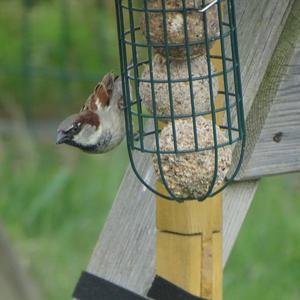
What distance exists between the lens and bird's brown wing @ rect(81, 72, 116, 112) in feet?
11.1

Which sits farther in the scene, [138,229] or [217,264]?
[138,229]

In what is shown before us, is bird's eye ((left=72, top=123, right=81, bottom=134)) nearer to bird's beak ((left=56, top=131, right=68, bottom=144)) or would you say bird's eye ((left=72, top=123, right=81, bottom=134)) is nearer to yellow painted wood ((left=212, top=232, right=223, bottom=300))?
bird's beak ((left=56, top=131, right=68, bottom=144))

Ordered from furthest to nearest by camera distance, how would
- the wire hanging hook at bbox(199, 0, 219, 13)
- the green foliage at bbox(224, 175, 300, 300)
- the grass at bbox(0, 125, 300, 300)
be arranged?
1. the grass at bbox(0, 125, 300, 300)
2. the green foliage at bbox(224, 175, 300, 300)
3. the wire hanging hook at bbox(199, 0, 219, 13)

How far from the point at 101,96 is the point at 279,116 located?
0.95 meters

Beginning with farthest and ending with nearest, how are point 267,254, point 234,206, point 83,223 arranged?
1. point 83,223
2. point 267,254
3. point 234,206

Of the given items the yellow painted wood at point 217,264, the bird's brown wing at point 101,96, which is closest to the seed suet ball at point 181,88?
the yellow painted wood at point 217,264

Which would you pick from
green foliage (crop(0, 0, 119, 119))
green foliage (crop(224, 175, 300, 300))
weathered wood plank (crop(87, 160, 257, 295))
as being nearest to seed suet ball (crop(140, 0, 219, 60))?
weathered wood plank (crop(87, 160, 257, 295))

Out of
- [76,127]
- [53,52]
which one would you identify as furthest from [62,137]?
[53,52]

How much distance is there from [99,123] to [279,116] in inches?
34.4

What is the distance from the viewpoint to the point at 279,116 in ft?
8.64

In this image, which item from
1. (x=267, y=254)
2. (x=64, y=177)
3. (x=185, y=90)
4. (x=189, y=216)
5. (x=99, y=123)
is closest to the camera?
(x=185, y=90)

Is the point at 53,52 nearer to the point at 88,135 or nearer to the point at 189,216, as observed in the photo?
the point at 88,135

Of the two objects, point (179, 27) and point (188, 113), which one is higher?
point (179, 27)

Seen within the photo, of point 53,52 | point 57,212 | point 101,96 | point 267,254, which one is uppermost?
point 53,52
